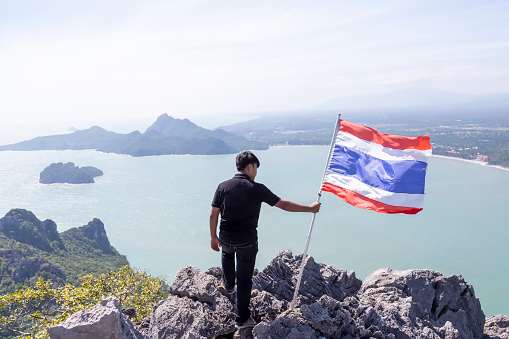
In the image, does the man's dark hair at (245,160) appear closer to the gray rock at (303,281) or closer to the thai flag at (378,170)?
the thai flag at (378,170)

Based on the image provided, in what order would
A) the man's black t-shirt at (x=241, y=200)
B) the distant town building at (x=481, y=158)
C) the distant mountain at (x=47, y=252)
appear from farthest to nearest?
1. the distant town building at (x=481, y=158)
2. the distant mountain at (x=47, y=252)
3. the man's black t-shirt at (x=241, y=200)

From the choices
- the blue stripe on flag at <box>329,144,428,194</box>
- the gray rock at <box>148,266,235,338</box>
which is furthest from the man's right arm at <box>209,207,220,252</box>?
the blue stripe on flag at <box>329,144,428,194</box>

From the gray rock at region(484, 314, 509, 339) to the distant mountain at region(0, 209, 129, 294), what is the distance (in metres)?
26.8

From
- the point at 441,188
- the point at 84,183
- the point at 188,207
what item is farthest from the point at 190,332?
the point at 84,183

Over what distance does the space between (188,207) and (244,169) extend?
55500 millimetres

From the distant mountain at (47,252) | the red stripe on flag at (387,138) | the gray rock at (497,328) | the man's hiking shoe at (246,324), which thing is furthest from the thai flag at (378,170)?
the distant mountain at (47,252)

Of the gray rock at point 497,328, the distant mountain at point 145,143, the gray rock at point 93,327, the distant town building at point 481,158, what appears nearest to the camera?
the gray rock at point 93,327

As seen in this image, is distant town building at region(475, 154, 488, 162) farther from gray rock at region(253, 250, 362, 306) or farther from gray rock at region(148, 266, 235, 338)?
gray rock at region(148, 266, 235, 338)

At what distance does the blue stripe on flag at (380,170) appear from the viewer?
3.89m

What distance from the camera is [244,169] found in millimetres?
3316

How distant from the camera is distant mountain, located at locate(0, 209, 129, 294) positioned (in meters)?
27.3

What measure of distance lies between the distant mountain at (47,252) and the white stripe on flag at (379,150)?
89.2 feet

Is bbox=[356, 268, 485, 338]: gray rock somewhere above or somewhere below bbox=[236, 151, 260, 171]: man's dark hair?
below

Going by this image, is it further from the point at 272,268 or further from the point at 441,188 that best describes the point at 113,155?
the point at 272,268
